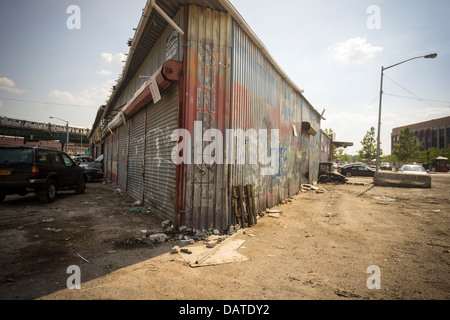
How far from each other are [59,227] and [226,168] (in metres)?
4.35

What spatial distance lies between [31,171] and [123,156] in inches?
176

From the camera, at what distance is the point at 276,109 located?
27.3ft

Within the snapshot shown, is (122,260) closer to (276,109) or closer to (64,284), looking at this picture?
(64,284)

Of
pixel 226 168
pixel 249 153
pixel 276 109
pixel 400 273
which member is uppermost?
pixel 276 109

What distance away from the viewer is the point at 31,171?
21.8 ft

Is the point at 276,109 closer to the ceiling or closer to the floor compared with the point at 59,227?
closer to the ceiling

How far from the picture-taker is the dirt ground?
2643mm

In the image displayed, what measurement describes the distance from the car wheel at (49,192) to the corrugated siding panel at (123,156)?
282cm

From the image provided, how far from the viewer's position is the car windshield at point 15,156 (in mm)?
6375

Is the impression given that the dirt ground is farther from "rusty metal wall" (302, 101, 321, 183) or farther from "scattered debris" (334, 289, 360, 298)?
"rusty metal wall" (302, 101, 321, 183)

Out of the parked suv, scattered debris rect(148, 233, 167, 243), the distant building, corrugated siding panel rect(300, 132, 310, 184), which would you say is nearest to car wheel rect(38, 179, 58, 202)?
the parked suv

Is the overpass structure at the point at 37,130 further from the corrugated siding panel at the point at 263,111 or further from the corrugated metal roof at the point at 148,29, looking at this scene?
the corrugated siding panel at the point at 263,111

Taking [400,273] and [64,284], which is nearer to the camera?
[64,284]
